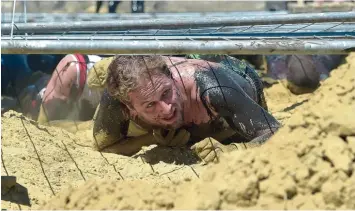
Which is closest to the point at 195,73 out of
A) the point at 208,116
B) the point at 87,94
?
the point at 208,116

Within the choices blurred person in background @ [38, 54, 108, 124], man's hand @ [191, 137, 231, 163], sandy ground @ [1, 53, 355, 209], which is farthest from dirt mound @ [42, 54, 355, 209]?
blurred person in background @ [38, 54, 108, 124]

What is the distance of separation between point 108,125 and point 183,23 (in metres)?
1.10

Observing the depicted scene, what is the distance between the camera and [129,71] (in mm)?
3998

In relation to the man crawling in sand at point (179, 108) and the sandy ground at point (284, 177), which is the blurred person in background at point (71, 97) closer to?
the man crawling in sand at point (179, 108)

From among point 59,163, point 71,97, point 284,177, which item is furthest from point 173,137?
point 284,177

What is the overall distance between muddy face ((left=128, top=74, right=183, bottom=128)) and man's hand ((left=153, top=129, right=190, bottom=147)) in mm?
266

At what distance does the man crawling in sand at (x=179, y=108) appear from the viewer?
400cm

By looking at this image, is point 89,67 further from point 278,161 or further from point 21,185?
point 278,161

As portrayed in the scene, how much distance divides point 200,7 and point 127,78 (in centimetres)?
1406

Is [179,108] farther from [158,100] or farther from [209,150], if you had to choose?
[209,150]

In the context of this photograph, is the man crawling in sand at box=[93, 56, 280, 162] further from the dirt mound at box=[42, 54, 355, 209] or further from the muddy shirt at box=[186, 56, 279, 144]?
the dirt mound at box=[42, 54, 355, 209]

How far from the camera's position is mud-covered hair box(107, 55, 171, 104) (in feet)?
13.1

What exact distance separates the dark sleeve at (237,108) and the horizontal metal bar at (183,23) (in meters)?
1.04

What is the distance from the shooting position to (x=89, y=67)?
18.9 ft
